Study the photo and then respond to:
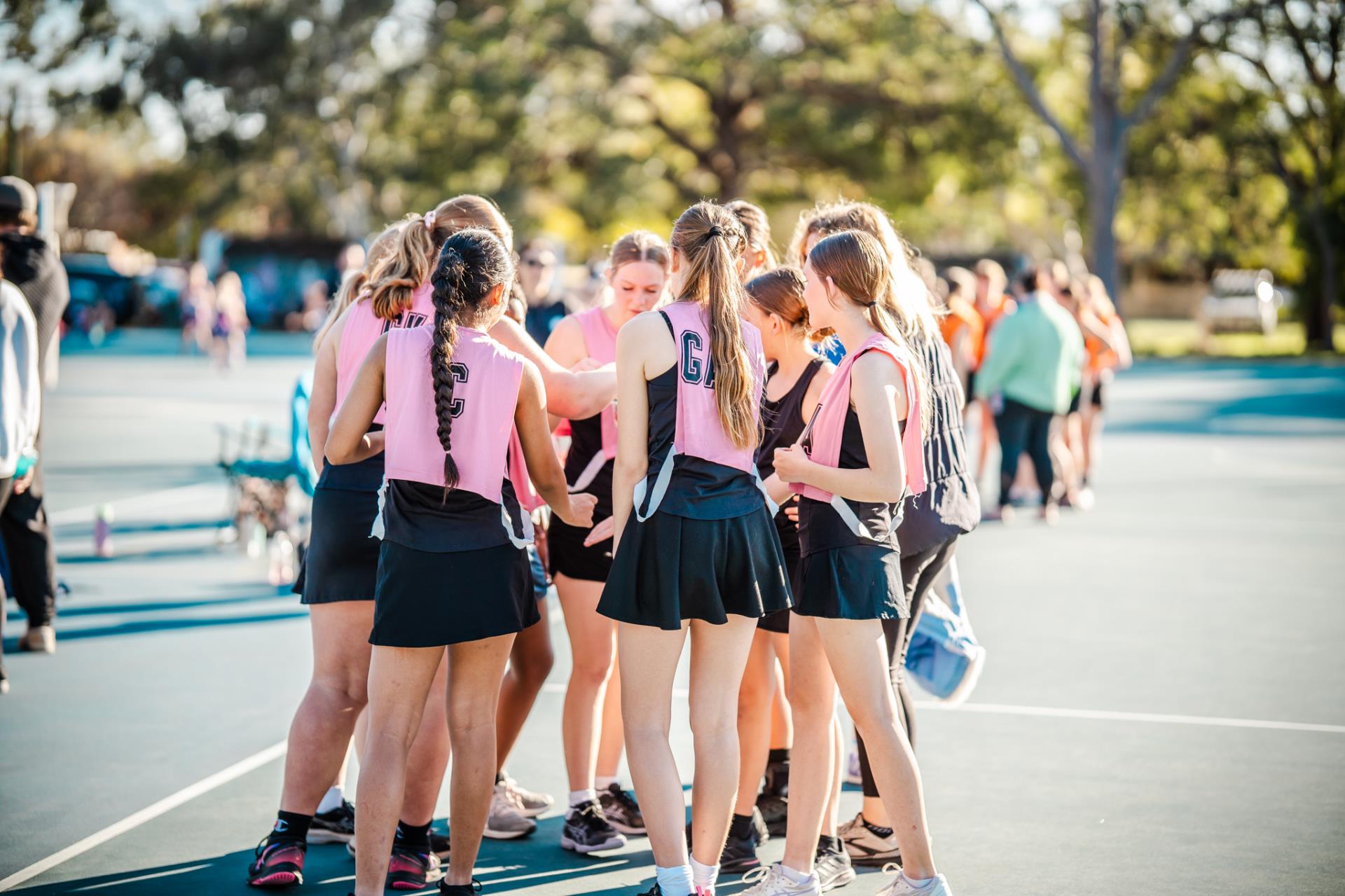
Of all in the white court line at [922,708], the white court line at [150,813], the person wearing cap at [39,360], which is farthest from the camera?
the person wearing cap at [39,360]

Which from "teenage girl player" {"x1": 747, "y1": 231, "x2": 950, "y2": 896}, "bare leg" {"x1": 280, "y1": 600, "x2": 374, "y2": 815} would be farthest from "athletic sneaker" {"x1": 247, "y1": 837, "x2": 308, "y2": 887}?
"teenage girl player" {"x1": 747, "y1": 231, "x2": 950, "y2": 896}

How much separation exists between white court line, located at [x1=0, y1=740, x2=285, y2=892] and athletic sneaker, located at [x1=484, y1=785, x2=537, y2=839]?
1.14 m

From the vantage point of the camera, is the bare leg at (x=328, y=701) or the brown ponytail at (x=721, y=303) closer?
the brown ponytail at (x=721, y=303)

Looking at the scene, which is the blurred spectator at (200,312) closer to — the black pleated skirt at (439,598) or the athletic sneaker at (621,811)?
the athletic sneaker at (621,811)

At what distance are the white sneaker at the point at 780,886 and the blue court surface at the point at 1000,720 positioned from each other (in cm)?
24

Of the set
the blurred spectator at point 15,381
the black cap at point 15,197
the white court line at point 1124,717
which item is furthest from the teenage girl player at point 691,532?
the black cap at point 15,197

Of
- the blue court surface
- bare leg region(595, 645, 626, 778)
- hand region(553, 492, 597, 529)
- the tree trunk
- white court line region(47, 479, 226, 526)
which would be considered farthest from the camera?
the tree trunk

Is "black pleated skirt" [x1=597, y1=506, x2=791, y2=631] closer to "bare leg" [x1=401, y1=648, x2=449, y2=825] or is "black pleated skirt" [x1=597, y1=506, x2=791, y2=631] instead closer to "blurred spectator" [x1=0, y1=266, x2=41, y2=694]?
"bare leg" [x1=401, y1=648, x2=449, y2=825]

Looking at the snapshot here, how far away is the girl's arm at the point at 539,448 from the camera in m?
3.88

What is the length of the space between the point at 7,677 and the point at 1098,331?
923 centimetres

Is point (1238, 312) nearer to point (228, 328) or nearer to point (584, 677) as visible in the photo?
point (228, 328)

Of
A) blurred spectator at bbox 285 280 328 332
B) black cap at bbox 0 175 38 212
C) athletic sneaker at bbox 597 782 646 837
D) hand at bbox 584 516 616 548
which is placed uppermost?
blurred spectator at bbox 285 280 328 332

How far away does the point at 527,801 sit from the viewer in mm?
5133

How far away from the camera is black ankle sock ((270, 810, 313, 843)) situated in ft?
14.2
